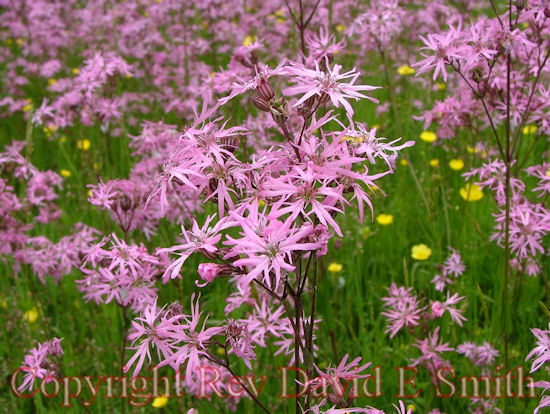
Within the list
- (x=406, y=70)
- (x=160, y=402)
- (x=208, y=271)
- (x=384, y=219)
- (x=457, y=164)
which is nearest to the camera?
(x=208, y=271)

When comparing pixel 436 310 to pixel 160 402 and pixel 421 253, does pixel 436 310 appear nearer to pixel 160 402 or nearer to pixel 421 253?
pixel 421 253

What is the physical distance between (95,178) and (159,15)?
3612mm

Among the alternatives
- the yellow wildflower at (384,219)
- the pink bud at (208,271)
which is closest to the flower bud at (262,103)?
the pink bud at (208,271)

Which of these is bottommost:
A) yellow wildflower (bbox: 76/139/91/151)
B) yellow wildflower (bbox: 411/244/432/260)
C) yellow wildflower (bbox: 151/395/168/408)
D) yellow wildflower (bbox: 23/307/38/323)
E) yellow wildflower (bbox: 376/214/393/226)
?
yellow wildflower (bbox: 23/307/38/323)

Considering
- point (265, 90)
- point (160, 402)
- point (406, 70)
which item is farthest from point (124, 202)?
point (406, 70)

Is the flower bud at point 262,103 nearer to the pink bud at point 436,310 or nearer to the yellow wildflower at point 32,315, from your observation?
the pink bud at point 436,310

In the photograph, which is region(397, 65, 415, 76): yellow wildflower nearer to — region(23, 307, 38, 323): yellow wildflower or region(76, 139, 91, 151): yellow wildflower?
region(76, 139, 91, 151): yellow wildflower

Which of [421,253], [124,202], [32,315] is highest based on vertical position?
[124,202]

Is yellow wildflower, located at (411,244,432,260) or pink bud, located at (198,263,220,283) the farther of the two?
yellow wildflower, located at (411,244,432,260)

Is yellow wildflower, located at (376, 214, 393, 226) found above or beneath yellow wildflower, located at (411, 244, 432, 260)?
above

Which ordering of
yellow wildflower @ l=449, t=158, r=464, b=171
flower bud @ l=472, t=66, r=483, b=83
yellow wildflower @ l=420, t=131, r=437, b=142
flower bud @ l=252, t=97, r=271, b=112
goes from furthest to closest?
yellow wildflower @ l=420, t=131, r=437, b=142, yellow wildflower @ l=449, t=158, r=464, b=171, flower bud @ l=472, t=66, r=483, b=83, flower bud @ l=252, t=97, r=271, b=112

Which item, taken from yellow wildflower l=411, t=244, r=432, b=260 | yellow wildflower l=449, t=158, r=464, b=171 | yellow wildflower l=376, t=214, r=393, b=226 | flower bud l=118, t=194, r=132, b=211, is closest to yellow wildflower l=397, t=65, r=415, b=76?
yellow wildflower l=449, t=158, r=464, b=171

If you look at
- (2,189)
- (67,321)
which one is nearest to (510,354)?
(67,321)

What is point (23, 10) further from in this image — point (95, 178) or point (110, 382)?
point (110, 382)
